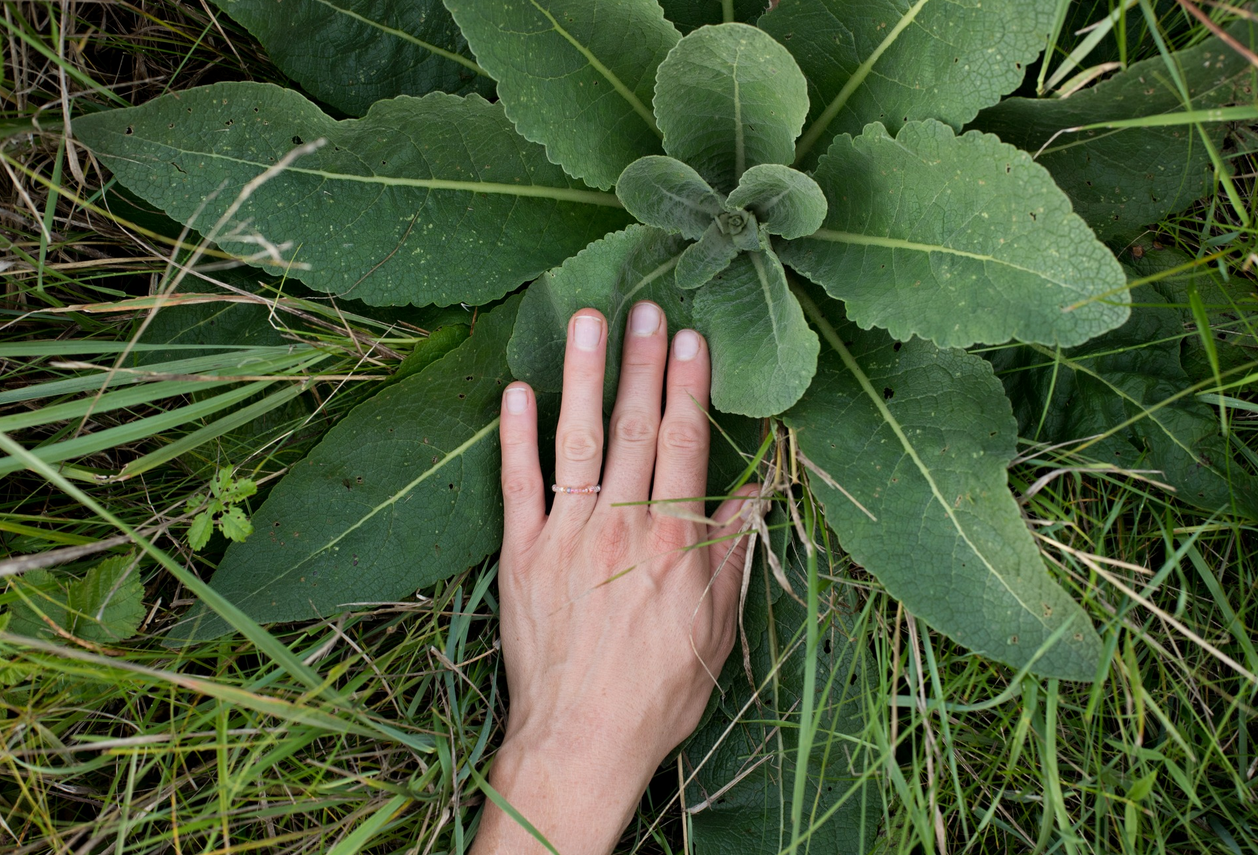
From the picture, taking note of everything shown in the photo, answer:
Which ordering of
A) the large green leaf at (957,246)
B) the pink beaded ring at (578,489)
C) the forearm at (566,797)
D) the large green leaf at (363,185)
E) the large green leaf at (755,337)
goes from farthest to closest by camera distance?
the pink beaded ring at (578,489) → the forearm at (566,797) → the large green leaf at (363,185) → the large green leaf at (755,337) → the large green leaf at (957,246)

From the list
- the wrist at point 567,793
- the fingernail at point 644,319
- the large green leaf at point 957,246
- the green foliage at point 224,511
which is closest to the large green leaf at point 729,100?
the large green leaf at point 957,246

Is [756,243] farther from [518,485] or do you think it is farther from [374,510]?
[374,510]

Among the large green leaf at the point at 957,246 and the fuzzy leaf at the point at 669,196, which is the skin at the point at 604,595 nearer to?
the fuzzy leaf at the point at 669,196

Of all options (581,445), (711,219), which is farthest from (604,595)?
(711,219)

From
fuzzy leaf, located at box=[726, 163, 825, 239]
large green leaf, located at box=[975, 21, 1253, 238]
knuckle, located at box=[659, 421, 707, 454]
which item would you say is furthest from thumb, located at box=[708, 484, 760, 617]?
large green leaf, located at box=[975, 21, 1253, 238]

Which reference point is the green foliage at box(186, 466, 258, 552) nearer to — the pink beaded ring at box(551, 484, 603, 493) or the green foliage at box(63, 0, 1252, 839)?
the green foliage at box(63, 0, 1252, 839)

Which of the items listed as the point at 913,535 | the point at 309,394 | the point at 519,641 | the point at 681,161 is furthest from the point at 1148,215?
the point at 309,394

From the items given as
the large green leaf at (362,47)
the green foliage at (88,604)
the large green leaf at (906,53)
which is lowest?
the green foliage at (88,604)
